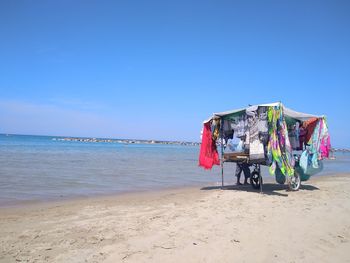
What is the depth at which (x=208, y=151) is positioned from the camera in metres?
11.1

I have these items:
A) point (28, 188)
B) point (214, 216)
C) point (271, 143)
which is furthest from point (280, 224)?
point (28, 188)

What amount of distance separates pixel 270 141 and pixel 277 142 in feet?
0.73

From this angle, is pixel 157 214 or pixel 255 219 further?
pixel 157 214

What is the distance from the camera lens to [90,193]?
10727 mm

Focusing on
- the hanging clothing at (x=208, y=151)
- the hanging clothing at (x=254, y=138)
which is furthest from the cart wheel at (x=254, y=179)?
Result: the hanging clothing at (x=254, y=138)

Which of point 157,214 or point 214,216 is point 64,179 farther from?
point 214,216

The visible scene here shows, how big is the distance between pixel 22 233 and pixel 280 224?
15.4 feet

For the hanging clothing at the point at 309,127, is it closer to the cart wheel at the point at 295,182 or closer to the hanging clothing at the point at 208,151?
the cart wheel at the point at 295,182

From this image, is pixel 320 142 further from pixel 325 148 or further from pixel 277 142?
pixel 277 142

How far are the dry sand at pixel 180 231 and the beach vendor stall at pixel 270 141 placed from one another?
1.70 metres

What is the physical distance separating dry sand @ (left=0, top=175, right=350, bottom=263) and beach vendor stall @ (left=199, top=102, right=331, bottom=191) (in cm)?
170

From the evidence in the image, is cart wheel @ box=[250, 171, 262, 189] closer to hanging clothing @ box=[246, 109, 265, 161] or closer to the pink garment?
hanging clothing @ box=[246, 109, 265, 161]

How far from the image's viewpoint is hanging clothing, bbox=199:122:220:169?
11.0 m

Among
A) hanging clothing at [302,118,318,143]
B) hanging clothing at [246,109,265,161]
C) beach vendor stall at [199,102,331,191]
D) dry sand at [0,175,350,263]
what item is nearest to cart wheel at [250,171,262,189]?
beach vendor stall at [199,102,331,191]
